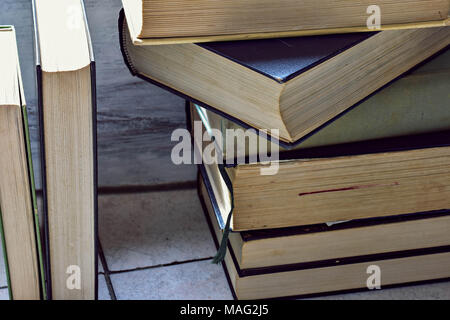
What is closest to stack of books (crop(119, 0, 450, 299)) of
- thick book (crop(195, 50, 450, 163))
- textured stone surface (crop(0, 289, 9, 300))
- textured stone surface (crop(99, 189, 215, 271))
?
thick book (crop(195, 50, 450, 163))

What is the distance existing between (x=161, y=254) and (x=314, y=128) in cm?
37

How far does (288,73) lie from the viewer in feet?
2.09

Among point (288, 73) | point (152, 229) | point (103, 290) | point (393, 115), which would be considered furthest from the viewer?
point (152, 229)

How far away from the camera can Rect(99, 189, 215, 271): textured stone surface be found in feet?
3.14

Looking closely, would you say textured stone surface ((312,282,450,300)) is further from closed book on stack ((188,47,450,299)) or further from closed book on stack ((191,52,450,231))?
closed book on stack ((191,52,450,231))

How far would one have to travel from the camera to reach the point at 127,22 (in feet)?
2.33

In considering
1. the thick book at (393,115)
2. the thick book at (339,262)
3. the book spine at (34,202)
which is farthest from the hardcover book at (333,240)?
the book spine at (34,202)

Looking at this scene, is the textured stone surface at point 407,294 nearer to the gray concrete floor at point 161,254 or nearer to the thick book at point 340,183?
the gray concrete floor at point 161,254

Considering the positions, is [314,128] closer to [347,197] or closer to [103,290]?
[347,197]

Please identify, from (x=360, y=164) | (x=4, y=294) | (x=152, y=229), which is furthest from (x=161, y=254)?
(x=360, y=164)

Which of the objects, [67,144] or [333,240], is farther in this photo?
[333,240]

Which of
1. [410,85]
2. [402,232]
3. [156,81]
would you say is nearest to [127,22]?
[156,81]
